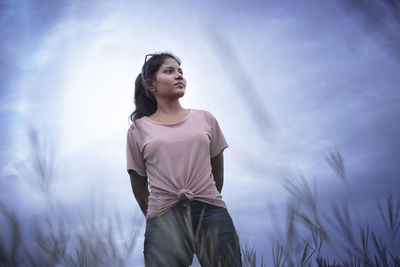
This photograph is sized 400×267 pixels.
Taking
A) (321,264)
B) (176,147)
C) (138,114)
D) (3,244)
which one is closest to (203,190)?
(176,147)

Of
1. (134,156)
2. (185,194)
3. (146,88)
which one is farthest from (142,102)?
(185,194)

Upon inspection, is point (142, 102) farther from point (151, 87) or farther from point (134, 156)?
point (134, 156)

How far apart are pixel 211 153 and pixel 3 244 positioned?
216cm

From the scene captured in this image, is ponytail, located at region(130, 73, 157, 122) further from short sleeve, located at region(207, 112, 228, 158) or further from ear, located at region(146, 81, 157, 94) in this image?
short sleeve, located at region(207, 112, 228, 158)

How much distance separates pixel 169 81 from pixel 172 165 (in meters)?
0.65

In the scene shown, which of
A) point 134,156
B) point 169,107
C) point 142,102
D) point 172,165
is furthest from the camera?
point 142,102

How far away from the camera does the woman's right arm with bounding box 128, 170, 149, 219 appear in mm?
2646

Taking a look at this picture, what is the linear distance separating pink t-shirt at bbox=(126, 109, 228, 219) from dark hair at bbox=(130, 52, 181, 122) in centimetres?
27

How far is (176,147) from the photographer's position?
2449 mm

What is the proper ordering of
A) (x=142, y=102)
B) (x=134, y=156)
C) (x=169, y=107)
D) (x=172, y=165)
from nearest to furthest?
1. (x=172, y=165)
2. (x=134, y=156)
3. (x=169, y=107)
4. (x=142, y=102)

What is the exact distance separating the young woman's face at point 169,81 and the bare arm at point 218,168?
1.84 feet

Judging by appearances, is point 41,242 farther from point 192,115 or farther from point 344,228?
point 192,115

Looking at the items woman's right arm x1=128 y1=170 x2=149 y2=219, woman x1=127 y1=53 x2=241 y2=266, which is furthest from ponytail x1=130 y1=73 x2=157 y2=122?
woman's right arm x1=128 y1=170 x2=149 y2=219

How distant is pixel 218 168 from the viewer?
112 inches
